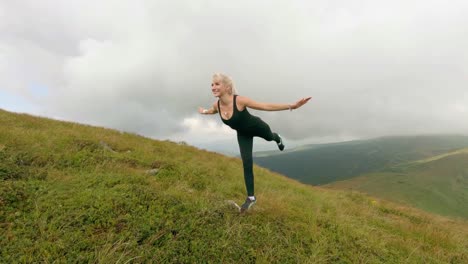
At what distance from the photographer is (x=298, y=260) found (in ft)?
16.7

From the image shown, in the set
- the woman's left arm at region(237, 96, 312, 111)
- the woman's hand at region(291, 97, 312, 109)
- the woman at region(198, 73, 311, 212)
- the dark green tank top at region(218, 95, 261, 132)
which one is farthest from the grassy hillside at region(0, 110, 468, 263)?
the woman's hand at region(291, 97, 312, 109)

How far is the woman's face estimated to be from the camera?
5.66 meters

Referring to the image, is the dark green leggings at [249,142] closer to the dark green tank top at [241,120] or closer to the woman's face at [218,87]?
the dark green tank top at [241,120]

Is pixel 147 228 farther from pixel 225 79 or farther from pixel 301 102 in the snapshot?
pixel 301 102

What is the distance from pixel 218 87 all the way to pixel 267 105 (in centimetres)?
121

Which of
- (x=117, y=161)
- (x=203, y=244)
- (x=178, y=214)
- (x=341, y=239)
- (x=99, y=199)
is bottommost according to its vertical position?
(x=341, y=239)

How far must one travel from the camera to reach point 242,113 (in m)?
5.73

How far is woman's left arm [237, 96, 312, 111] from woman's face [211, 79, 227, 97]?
0.41m

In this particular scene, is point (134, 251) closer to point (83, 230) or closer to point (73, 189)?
point (83, 230)

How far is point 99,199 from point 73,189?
1.05m

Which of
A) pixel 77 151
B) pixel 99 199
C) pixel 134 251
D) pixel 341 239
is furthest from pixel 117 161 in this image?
pixel 341 239

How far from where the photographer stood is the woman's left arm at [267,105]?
493 centimetres

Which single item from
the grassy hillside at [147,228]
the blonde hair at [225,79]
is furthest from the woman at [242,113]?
the grassy hillside at [147,228]

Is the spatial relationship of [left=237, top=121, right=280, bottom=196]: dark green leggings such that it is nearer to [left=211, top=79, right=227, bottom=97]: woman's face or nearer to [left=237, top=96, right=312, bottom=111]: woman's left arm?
[left=237, top=96, right=312, bottom=111]: woman's left arm
